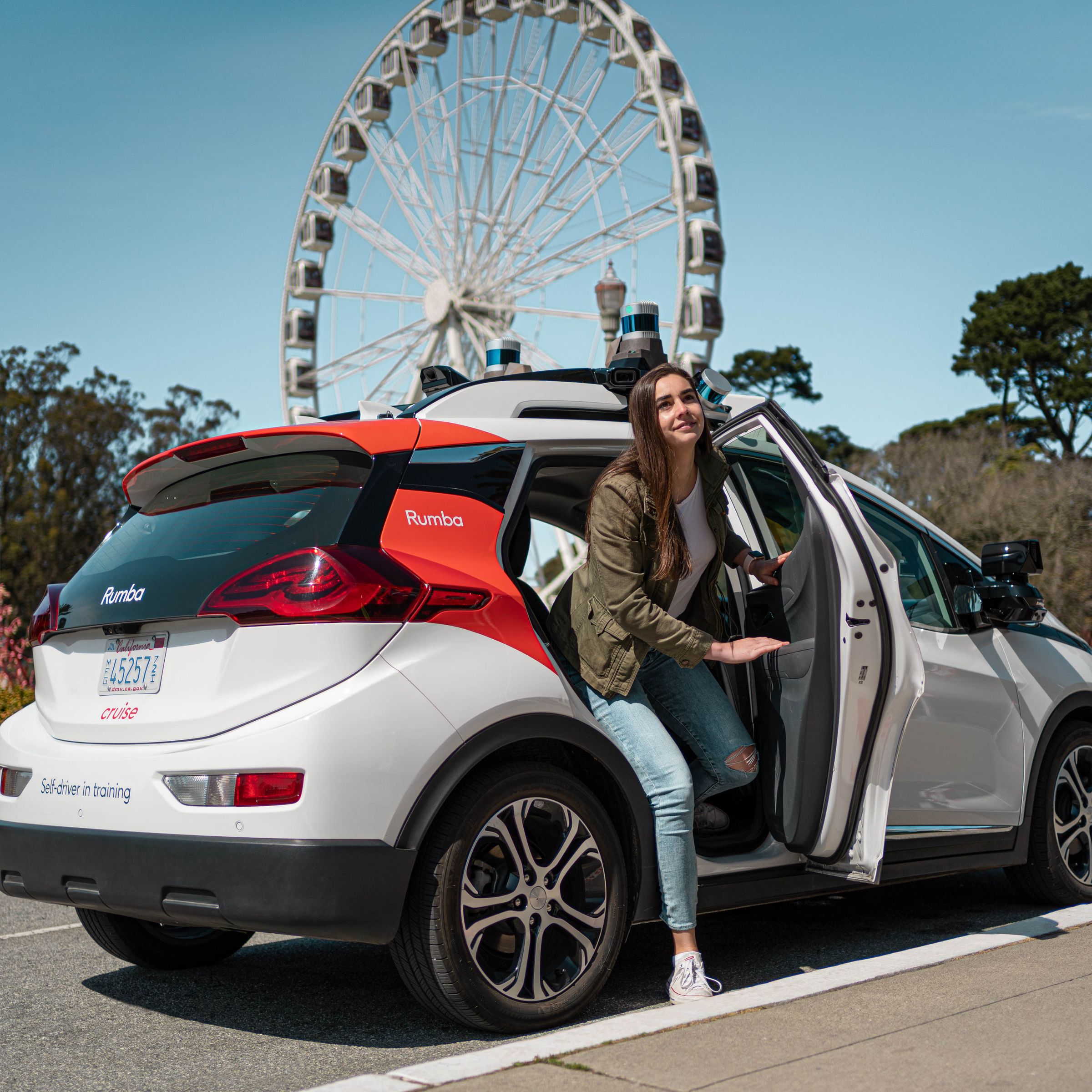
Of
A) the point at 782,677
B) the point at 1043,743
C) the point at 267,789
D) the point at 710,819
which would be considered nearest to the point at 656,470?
the point at 782,677

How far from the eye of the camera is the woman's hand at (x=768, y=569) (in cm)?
439

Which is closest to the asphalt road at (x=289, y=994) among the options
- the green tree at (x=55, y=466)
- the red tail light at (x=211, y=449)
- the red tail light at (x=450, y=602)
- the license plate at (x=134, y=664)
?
the license plate at (x=134, y=664)

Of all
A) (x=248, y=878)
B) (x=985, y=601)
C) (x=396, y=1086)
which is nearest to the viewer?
(x=396, y=1086)

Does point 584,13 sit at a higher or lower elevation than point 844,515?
higher

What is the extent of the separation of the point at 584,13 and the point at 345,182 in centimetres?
629

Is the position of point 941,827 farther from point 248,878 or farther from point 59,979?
point 59,979

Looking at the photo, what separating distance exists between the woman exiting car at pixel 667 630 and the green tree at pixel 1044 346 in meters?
55.0

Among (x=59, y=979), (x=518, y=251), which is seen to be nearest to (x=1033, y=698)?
(x=59, y=979)

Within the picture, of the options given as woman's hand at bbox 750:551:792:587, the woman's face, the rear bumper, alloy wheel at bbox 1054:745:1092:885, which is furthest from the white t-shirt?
alloy wheel at bbox 1054:745:1092:885

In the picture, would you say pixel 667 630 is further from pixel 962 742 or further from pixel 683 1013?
pixel 962 742

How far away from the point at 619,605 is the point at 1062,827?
2537 mm

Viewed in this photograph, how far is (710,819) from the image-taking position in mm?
4441

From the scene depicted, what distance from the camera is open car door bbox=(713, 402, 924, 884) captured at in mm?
4074

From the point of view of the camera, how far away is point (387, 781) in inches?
133
